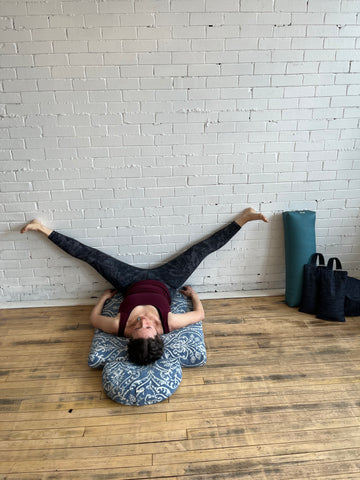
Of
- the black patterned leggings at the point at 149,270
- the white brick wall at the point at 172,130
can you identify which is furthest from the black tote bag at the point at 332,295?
the black patterned leggings at the point at 149,270

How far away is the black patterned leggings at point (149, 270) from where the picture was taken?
11.1ft

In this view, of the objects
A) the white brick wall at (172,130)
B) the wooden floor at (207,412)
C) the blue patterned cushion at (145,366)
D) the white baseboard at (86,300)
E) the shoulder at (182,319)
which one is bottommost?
the wooden floor at (207,412)

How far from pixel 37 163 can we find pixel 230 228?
5.87ft

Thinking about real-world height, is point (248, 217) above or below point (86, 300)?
above

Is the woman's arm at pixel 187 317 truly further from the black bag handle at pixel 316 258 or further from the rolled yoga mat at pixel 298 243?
the black bag handle at pixel 316 258

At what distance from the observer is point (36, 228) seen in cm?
331

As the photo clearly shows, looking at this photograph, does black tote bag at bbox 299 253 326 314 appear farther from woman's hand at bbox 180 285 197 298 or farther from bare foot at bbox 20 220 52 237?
bare foot at bbox 20 220 52 237

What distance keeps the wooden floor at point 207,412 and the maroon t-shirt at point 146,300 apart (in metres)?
0.39

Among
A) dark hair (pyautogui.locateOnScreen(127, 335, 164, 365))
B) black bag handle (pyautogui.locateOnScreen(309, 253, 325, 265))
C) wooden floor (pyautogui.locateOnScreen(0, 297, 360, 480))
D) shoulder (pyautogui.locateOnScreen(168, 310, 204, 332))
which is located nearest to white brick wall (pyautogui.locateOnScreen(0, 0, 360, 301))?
black bag handle (pyautogui.locateOnScreen(309, 253, 325, 265))

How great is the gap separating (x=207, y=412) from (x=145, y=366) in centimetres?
51

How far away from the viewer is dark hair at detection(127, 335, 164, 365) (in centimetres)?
259

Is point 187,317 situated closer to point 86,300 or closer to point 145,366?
point 145,366

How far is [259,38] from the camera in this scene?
3066 mm

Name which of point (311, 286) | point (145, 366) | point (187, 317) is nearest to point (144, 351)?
point (145, 366)
